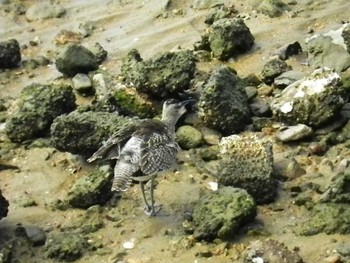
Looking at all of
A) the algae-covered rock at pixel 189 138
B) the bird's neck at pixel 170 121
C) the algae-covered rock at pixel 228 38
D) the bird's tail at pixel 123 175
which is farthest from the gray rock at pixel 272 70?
the bird's tail at pixel 123 175

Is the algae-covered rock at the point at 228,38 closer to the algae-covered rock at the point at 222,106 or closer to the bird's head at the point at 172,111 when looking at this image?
the algae-covered rock at the point at 222,106

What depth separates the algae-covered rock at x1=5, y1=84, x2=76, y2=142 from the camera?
27.7 feet

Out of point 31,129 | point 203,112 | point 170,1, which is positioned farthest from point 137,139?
point 170,1

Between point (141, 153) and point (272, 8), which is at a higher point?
point (141, 153)

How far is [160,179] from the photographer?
301 inches

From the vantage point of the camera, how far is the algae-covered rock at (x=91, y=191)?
23.7 ft

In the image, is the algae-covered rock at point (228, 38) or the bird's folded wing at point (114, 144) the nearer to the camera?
the bird's folded wing at point (114, 144)

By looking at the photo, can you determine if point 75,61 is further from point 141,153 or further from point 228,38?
point 141,153

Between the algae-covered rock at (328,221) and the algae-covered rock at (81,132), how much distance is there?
2.14 m

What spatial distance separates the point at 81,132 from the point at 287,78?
2326 mm

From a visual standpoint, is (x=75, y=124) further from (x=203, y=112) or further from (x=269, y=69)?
(x=269, y=69)

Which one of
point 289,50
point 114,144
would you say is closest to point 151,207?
point 114,144

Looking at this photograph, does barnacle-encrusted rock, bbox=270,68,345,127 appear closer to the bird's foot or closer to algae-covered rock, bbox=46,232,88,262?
the bird's foot

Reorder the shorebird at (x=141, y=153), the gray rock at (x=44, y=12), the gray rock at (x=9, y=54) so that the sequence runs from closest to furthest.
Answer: the shorebird at (x=141, y=153), the gray rock at (x=9, y=54), the gray rock at (x=44, y=12)
